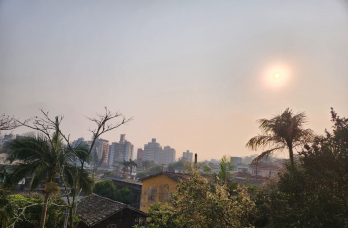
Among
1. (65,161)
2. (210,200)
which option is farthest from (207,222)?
(65,161)

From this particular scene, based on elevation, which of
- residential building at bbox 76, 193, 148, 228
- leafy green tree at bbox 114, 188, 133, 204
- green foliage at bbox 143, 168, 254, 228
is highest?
green foliage at bbox 143, 168, 254, 228

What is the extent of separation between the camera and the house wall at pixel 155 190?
2222 cm

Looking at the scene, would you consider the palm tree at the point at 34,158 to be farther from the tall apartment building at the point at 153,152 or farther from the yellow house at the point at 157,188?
the tall apartment building at the point at 153,152

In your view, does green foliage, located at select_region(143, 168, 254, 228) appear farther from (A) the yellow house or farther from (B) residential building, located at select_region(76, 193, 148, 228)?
(A) the yellow house

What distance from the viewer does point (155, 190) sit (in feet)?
76.0

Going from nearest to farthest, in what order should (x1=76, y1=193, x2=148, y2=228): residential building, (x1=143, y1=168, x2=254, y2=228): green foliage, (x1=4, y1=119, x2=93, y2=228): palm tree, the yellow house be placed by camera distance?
(x1=143, y1=168, x2=254, y2=228): green foliage → (x1=4, y1=119, x2=93, y2=228): palm tree → (x1=76, y1=193, x2=148, y2=228): residential building → the yellow house

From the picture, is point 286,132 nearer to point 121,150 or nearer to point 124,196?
point 124,196

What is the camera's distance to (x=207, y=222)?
611 cm

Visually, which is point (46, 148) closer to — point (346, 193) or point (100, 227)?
point (100, 227)

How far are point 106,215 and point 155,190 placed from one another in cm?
908

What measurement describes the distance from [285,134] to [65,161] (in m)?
9.03

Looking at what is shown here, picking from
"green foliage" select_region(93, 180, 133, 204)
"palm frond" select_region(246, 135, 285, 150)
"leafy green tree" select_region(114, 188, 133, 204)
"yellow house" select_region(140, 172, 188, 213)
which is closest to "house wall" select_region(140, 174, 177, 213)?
"yellow house" select_region(140, 172, 188, 213)

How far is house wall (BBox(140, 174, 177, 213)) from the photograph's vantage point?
22.2 metres

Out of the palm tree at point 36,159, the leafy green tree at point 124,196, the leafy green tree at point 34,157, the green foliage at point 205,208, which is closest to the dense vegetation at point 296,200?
the green foliage at point 205,208
